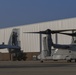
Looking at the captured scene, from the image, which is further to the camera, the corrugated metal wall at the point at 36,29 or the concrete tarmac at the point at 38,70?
the corrugated metal wall at the point at 36,29

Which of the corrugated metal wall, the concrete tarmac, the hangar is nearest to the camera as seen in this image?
the concrete tarmac

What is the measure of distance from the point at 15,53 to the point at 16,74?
58396mm

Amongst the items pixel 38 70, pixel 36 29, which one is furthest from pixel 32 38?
pixel 38 70

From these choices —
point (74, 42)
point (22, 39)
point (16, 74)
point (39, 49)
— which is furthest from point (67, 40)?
point (16, 74)

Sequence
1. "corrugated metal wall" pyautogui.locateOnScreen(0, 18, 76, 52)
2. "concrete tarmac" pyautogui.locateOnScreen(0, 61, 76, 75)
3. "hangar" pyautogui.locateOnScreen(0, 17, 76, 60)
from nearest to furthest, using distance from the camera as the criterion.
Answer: "concrete tarmac" pyautogui.locateOnScreen(0, 61, 76, 75), "corrugated metal wall" pyautogui.locateOnScreen(0, 18, 76, 52), "hangar" pyautogui.locateOnScreen(0, 17, 76, 60)

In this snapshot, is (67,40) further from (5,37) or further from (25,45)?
(5,37)

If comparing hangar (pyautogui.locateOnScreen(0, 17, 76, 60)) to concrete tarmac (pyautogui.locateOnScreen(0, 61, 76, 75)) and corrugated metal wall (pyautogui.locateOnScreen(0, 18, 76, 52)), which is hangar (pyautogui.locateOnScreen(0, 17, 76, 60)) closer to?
corrugated metal wall (pyautogui.locateOnScreen(0, 18, 76, 52))

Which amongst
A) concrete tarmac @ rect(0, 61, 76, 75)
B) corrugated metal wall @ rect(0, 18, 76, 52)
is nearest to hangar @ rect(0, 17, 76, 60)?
corrugated metal wall @ rect(0, 18, 76, 52)

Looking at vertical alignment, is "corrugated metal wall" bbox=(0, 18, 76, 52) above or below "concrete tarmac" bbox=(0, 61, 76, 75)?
above

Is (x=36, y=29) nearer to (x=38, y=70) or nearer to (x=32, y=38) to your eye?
(x=32, y=38)

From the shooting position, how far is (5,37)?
Result: 101750mm

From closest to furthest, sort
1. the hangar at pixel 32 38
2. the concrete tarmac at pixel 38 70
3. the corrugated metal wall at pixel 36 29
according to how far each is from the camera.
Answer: the concrete tarmac at pixel 38 70, the corrugated metal wall at pixel 36 29, the hangar at pixel 32 38

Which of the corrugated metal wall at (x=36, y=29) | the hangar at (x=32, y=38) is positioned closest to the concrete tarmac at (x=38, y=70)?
the corrugated metal wall at (x=36, y=29)

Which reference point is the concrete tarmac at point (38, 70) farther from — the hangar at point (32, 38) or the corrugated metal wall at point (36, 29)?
the hangar at point (32, 38)
